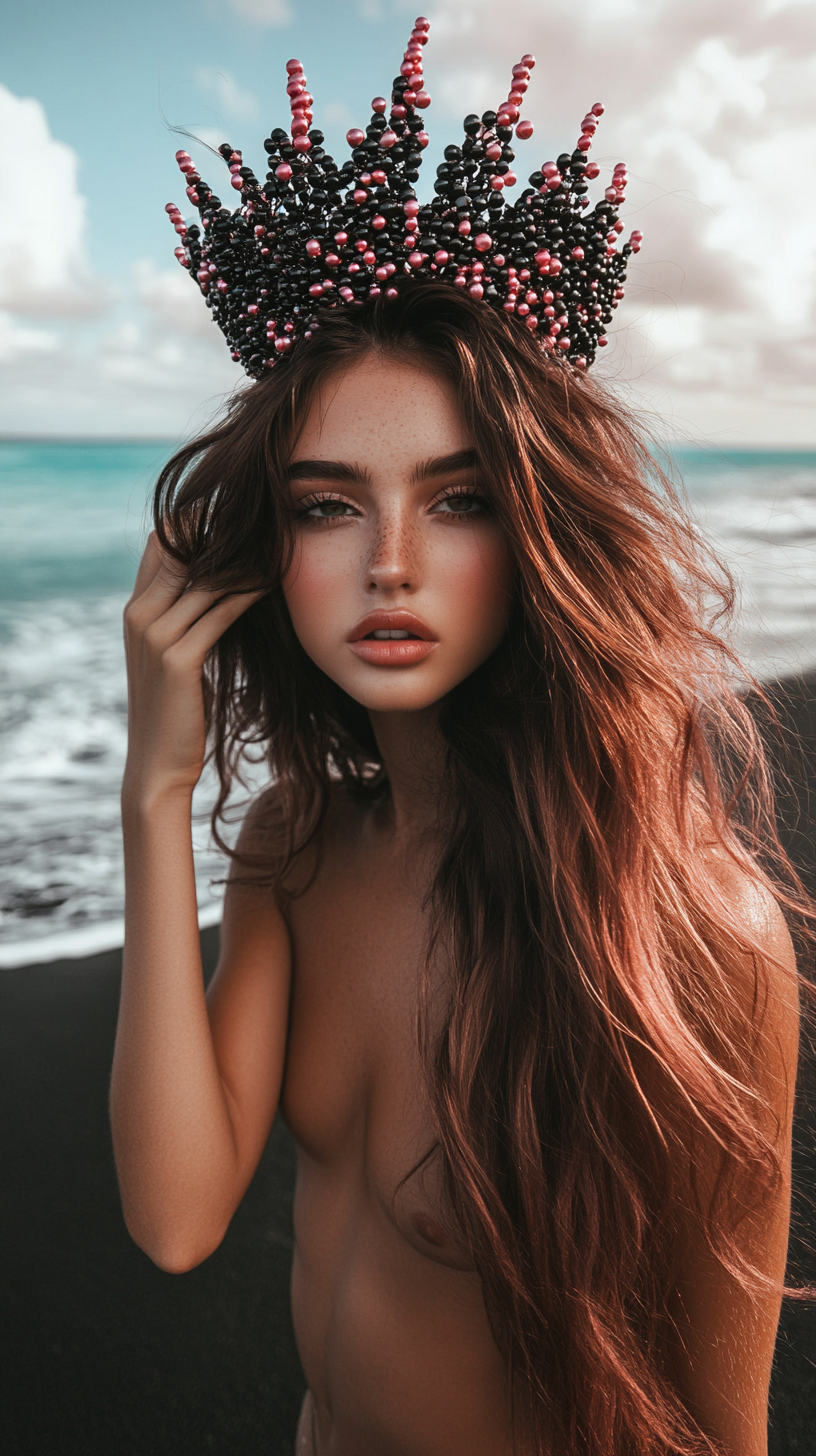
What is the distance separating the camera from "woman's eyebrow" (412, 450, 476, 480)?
1.12 m

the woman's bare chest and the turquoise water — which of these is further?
the turquoise water

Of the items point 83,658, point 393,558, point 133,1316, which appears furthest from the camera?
point 83,658

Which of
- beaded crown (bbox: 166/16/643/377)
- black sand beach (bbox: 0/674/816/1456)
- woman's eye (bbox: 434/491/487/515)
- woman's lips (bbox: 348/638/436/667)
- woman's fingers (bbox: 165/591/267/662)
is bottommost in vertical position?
black sand beach (bbox: 0/674/816/1456)

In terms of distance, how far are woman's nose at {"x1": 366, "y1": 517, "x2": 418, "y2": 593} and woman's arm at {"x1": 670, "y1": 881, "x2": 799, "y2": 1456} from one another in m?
0.62

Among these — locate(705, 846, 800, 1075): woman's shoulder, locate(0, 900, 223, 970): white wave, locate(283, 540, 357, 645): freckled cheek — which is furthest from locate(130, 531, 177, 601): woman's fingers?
locate(0, 900, 223, 970): white wave

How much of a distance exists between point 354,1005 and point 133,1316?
4.22 feet

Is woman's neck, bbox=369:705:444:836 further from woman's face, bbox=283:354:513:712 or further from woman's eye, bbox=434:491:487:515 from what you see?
woman's eye, bbox=434:491:487:515

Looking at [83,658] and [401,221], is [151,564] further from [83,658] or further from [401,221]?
[83,658]

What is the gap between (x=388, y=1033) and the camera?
1377 millimetres

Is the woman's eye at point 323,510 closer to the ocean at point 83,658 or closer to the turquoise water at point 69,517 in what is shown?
the ocean at point 83,658

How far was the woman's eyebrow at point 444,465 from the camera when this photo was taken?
3.66ft

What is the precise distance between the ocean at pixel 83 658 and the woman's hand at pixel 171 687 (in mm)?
389

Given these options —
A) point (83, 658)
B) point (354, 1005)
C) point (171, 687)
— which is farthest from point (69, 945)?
point (83, 658)

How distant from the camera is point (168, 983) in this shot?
1.28 m
